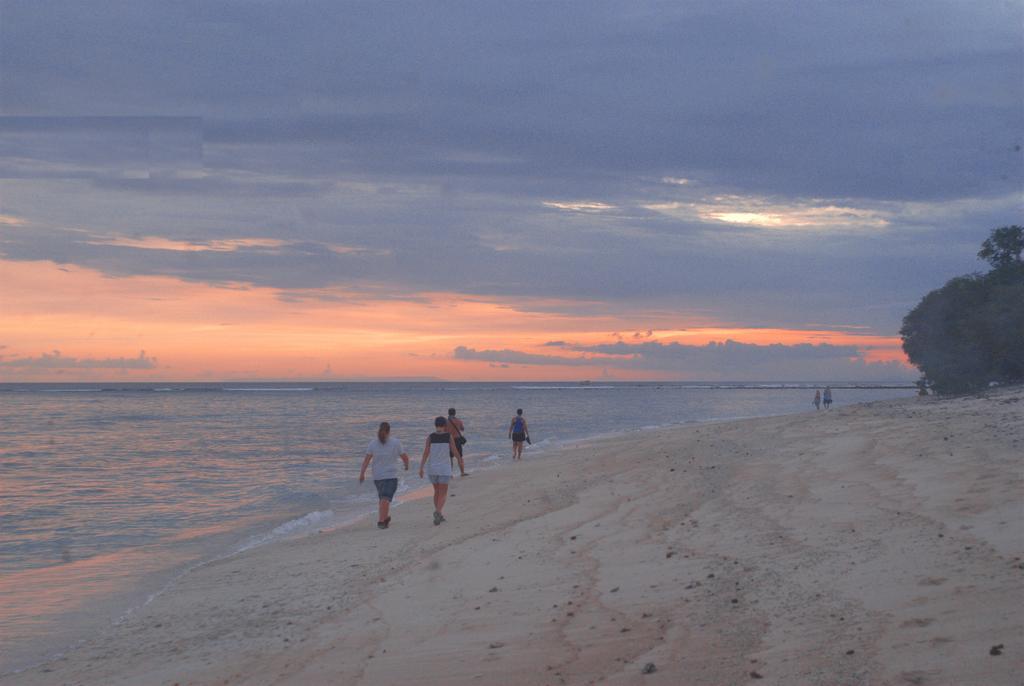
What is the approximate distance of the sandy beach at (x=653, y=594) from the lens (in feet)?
17.6

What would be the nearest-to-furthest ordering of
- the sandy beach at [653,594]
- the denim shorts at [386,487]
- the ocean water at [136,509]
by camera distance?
the sandy beach at [653,594] → the ocean water at [136,509] → the denim shorts at [386,487]

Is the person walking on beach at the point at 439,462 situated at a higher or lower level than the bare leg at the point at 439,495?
higher

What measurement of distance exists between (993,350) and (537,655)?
35.9m

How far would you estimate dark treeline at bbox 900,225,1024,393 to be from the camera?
113 ft

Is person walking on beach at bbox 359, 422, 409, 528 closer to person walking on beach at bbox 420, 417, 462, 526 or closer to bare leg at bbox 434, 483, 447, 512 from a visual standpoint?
person walking on beach at bbox 420, 417, 462, 526

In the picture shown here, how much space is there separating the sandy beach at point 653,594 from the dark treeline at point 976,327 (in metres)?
24.8

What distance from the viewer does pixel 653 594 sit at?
274 inches

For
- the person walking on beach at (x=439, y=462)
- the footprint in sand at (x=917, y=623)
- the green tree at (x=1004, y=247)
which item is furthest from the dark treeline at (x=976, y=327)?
the footprint in sand at (x=917, y=623)

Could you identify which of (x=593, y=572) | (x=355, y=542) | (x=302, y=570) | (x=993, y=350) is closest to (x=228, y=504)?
(x=355, y=542)

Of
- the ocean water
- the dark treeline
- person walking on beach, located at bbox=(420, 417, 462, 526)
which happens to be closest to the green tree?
the dark treeline

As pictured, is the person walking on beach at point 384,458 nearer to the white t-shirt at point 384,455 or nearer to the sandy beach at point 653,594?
the white t-shirt at point 384,455

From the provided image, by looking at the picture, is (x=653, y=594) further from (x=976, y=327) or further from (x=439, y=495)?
(x=976, y=327)

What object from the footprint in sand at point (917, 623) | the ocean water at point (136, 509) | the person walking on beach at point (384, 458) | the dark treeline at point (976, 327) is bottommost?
the ocean water at point (136, 509)


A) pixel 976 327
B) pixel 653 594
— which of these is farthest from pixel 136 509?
pixel 976 327
